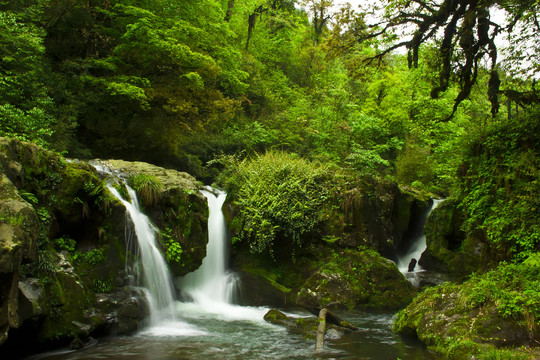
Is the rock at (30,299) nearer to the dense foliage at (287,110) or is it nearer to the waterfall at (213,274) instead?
the dense foliage at (287,110)

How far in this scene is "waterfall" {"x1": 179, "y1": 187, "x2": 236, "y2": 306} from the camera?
10.5m

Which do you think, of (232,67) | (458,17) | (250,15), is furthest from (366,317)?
(250,15)

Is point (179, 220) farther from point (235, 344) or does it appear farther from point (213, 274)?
point (235, 344)

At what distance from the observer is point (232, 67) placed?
1777 centimetres

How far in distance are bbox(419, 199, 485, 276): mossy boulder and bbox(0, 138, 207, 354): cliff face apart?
342 inches

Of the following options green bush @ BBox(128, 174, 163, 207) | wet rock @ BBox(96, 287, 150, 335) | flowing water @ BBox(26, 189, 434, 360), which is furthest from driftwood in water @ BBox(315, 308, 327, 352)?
green bush @ BBox(128, 174, 163, 207)

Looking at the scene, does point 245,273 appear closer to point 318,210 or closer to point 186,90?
point 318,210

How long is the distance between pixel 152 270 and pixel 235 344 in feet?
8.96

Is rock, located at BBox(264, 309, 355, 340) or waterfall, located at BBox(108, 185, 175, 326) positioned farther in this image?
waterfall, located at BBox(108, 185, 175, 326)

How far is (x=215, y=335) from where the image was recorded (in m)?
7.55

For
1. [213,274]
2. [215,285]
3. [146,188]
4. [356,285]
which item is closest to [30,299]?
[146,188]

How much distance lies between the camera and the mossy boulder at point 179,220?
9594mm

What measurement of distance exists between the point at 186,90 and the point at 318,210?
8165 mm

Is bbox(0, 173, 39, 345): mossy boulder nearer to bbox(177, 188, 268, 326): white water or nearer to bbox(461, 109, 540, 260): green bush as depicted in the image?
bbox(177, 188, 268, 326): white water
